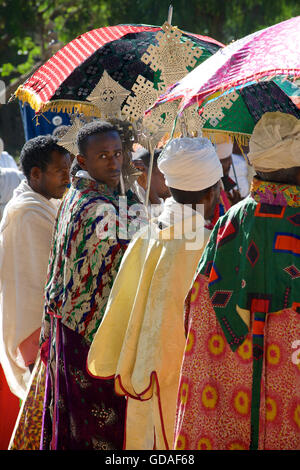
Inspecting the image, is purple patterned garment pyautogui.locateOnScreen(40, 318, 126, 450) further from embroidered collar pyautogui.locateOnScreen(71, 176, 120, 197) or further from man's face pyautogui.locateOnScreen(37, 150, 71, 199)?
man's face pyautogui.locateOnScreen(37, 150, 71, 199)

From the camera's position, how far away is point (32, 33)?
57.5 feet

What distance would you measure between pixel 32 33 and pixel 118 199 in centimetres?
1386

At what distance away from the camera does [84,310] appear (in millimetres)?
4426

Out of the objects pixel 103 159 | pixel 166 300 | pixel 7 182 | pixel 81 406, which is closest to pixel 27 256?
pixel 103 159

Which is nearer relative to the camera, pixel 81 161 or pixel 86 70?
pixel 81 161

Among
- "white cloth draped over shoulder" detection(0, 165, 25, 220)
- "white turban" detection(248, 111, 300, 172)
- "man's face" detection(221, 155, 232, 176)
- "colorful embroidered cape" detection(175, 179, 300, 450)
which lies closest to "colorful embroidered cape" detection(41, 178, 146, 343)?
"colorful embroidered cape" detection(175, 179, 300, 450)

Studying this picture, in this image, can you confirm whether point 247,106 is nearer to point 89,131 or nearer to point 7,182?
point 89,131

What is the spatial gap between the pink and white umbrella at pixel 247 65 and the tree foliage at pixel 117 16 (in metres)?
11.3

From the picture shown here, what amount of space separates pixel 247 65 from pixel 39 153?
243 centimetres

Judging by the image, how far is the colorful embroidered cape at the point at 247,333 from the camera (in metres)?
3.27

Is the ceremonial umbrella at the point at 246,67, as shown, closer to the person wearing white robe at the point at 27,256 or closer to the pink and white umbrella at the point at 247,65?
the pink and white umbrella at the point at 247,65

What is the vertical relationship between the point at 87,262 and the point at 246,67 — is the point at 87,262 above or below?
below

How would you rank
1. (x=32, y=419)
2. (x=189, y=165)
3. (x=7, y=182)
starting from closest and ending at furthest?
(x=189, y=165), (x=32, y=419), (x=7, y=182)

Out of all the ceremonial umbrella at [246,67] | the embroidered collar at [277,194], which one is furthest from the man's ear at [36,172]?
the embroidered collar at [277,194]
